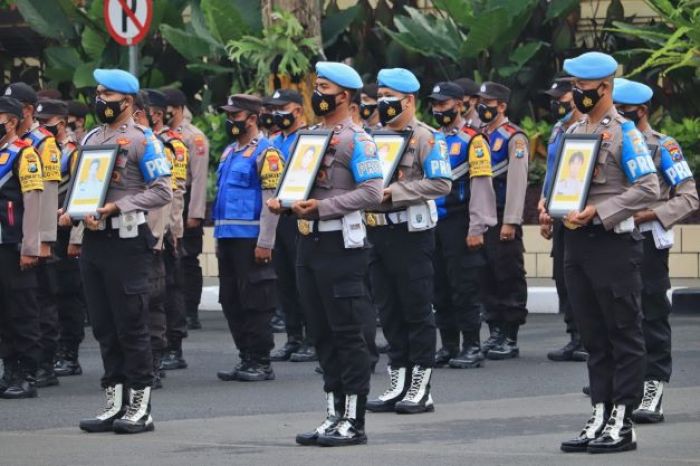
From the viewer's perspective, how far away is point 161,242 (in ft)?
43.2

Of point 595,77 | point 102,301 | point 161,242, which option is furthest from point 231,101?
point 595,77

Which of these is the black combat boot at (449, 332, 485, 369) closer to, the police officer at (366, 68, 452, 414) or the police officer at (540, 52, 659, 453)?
the police officer at (366, 68, 452, 414)

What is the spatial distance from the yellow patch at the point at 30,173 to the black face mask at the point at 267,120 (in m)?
2.71

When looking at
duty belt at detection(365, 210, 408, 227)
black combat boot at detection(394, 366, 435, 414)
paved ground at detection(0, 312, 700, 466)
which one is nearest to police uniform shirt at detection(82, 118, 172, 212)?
paved ground at detection(0, 312, 700, 466)

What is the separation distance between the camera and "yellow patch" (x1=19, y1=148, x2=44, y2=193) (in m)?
12.6

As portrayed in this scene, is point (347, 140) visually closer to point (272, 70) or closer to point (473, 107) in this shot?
point (473, 107)

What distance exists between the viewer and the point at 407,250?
11992 mm

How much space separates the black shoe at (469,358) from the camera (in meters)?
14.6

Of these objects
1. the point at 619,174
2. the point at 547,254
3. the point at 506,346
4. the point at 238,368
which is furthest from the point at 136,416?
the point at 547,254

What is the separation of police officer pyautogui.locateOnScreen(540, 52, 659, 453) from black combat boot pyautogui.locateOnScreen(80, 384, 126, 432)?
2.60 meters

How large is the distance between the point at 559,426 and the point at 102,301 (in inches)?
102

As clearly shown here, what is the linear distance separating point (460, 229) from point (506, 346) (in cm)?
121

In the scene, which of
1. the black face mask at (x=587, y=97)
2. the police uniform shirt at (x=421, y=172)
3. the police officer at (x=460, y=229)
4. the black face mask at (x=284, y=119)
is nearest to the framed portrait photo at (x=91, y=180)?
the police uniform shirt at (x=421, y=172)

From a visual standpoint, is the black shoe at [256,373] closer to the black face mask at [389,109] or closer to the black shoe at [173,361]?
the black shoe at [173,361]
